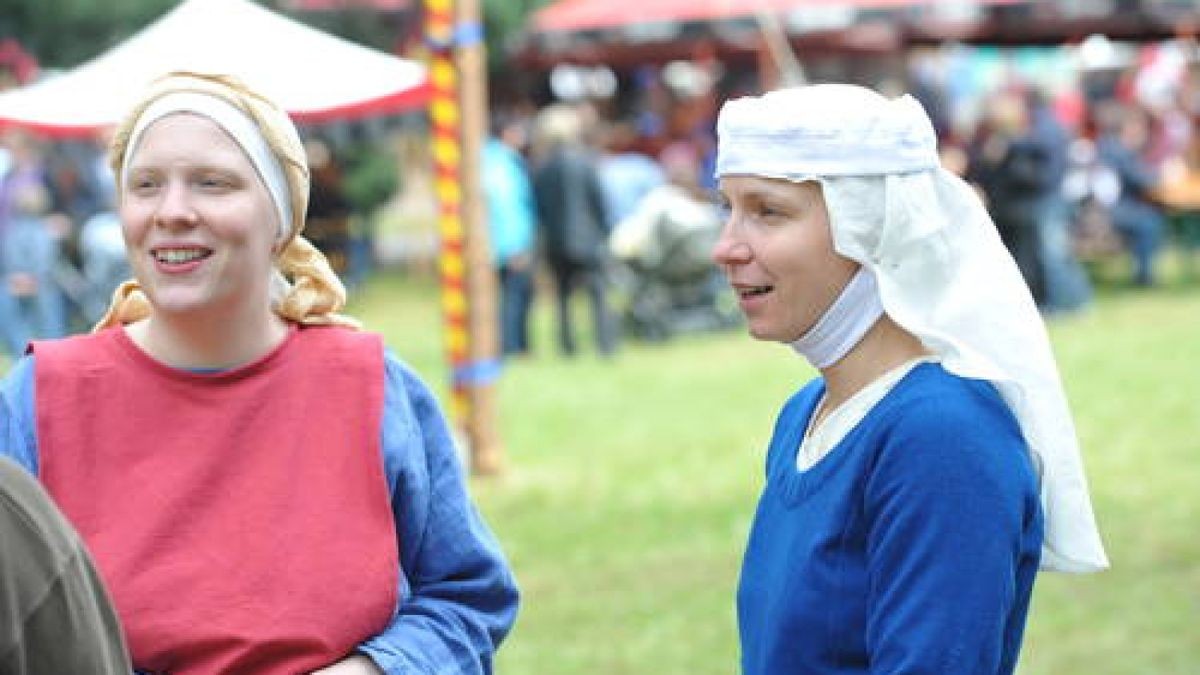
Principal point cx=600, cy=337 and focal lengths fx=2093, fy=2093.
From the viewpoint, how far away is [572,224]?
16.3 metres

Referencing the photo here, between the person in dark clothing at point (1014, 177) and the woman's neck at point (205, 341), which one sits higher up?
the woman's neck at point (205, 341)

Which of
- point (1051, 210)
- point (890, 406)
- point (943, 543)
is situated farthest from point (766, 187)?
point (1051, 210)

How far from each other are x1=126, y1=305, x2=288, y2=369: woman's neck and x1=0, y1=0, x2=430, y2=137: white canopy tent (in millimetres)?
1198

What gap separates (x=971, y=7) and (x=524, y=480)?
1348 centimetres

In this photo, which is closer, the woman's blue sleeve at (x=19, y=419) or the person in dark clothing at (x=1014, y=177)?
the woman's blue sleeve at (x=19, y=419)

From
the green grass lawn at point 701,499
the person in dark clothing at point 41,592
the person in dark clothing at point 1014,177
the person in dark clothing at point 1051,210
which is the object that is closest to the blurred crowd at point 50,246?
the green grass lawn at point 701,499

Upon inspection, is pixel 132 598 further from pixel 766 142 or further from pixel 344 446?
pixel 766 142

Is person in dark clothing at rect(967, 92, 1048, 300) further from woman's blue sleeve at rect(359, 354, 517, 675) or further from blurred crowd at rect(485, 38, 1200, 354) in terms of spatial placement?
woman's blue sleeve at rect(359, 354, 517, 675)

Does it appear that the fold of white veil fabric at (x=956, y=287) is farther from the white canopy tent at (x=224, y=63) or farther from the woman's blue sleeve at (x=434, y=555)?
the white canopy tent at (x=224, y=63)

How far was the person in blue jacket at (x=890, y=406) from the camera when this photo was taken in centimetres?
258

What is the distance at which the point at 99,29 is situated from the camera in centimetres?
2369

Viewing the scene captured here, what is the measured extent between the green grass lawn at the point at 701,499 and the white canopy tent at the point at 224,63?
120 inches

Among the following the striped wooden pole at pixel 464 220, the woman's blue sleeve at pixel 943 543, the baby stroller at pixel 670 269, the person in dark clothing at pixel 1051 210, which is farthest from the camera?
the person in dark clothing at pixel 1051 210

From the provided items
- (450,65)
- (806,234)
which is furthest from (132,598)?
(450,65)
